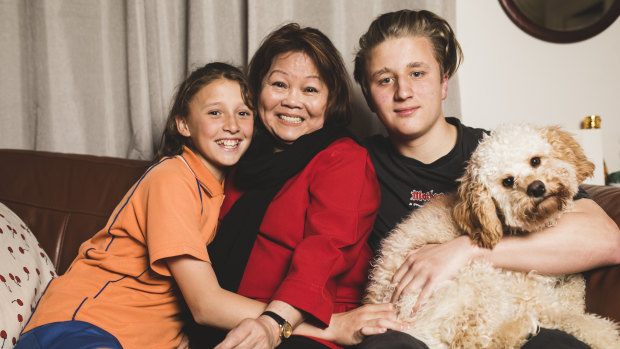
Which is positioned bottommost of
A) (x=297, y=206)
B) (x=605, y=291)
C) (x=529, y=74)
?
(x=605, y=291)

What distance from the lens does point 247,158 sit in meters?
A: 1.91

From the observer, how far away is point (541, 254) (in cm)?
142

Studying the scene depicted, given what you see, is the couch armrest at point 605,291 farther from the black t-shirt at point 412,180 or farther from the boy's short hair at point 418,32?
the boy's short hair at point 418,32

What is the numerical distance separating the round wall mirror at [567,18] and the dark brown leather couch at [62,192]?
8.57 feet

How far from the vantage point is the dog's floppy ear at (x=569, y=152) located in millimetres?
1411

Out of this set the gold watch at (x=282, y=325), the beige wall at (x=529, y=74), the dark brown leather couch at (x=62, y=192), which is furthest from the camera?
the beige wall at (x=529, y=74)

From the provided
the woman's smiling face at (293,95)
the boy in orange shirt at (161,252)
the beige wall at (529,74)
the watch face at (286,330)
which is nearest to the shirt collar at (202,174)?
the boy in orange shirt at (161,252)

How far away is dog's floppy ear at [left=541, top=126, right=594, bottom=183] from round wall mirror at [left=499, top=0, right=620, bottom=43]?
1612mm

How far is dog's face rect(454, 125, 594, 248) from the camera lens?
4.45ft

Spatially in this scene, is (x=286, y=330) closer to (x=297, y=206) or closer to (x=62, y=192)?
(x=297, y=206)

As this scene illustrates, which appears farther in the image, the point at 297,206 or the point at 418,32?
the point at 418,32

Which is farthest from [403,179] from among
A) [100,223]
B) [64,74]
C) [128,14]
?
[64,74]

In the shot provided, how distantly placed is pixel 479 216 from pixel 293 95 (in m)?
0.95

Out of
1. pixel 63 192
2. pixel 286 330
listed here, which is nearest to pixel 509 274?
pixel 286 330
